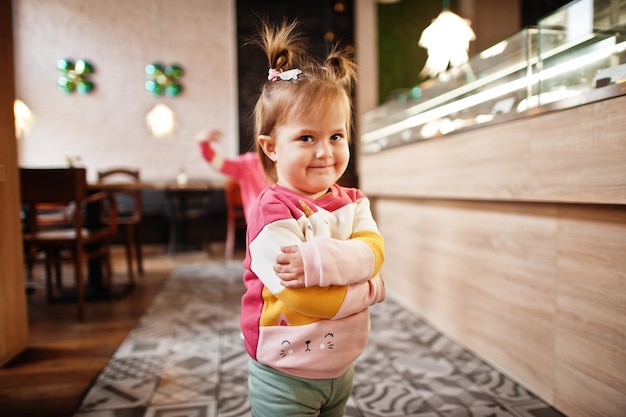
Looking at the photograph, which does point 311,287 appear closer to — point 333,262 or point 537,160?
point 333,262

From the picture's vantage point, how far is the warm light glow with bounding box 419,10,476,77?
3117 millimetres

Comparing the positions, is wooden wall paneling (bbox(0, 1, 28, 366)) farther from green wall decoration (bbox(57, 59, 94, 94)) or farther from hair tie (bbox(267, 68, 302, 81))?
green wall decoration (bbox(57, 59, 94, 94))

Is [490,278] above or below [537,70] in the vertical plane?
below

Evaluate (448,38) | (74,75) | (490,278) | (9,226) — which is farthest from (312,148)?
(74,75)

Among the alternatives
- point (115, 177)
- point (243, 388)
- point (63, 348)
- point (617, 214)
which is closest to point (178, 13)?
point (115, 177)

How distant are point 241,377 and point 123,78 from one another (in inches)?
219

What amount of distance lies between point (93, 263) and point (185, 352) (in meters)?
1.63

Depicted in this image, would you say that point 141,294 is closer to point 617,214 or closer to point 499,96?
point 499,96

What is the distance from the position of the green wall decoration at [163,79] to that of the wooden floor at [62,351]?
11.3 ft

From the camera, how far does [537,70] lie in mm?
1592

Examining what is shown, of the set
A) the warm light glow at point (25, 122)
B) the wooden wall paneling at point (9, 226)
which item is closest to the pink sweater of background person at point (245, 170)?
the wooden wall paneling at point (9, 226)

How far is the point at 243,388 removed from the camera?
5.44 feet

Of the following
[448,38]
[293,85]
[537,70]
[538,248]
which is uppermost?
[448,38]

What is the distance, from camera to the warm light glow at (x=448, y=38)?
123 inches
